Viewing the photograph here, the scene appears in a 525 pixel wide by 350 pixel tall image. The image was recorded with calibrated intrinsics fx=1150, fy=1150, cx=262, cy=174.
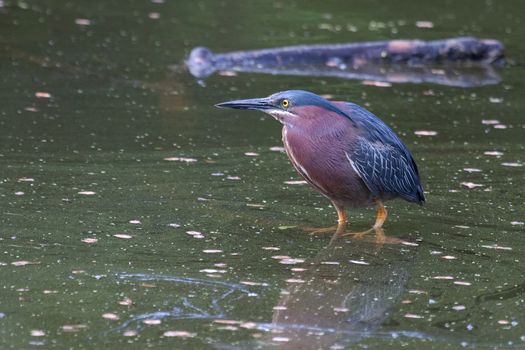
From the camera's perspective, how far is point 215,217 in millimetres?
7371

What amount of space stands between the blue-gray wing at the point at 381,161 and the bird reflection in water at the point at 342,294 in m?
0.32

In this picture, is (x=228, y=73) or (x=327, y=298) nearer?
(x=327, y=298)

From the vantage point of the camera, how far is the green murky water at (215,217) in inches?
214

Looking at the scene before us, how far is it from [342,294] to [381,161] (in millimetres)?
1498

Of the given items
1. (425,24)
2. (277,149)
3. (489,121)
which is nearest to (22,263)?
(277,149)

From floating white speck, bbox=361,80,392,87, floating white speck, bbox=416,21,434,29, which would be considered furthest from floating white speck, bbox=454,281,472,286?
floating white speck, bbox=416,21,434,29

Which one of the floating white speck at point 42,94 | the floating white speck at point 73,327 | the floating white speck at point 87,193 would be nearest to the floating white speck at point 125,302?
the floating white speck at point 73,327

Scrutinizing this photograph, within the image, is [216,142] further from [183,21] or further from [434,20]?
[434,20]

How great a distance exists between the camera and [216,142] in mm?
9367

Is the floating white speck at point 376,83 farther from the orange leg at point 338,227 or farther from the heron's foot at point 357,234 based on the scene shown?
the heron's foot at point 357,234

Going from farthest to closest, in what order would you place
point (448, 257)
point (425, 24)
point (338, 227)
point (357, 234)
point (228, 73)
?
1. point (425, 24)
2. point (228, 73)
3. point (338, 227)
4. point (357, 234)
5. point (448, 257)

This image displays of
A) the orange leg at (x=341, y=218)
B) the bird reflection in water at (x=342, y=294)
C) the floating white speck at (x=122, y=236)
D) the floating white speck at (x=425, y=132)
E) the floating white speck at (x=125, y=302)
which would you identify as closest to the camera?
the bird reflection in water at (x=342, y=294)

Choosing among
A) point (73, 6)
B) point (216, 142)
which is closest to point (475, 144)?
point (216, 142)

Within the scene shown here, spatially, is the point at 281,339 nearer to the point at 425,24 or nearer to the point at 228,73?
the point at 228,73
